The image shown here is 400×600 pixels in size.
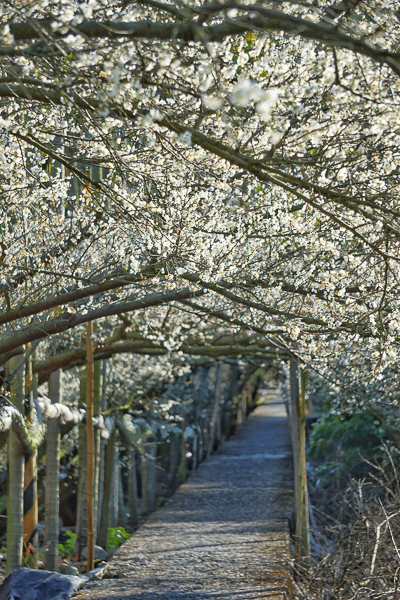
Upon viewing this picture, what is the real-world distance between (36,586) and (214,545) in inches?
122

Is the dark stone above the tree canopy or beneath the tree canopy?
beneath

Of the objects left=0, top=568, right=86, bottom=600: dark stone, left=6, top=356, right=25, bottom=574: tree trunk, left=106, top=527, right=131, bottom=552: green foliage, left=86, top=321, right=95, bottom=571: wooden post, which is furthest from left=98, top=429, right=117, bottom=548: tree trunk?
left=0, top=568, right=86, bottom=600: dark stone

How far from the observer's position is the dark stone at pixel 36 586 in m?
5.95

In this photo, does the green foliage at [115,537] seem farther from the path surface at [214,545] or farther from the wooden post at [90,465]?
the wooden post at [90,465]

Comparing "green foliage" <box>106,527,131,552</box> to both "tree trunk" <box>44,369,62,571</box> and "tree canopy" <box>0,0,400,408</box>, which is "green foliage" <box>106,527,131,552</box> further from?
"tree canopy" <box>0,0,400,408</box>

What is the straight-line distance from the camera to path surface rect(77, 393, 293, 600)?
259 inches

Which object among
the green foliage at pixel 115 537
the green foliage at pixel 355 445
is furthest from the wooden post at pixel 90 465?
the green foliage at pixel 355 445

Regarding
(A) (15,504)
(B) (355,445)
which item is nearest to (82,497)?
(A) (15,504)

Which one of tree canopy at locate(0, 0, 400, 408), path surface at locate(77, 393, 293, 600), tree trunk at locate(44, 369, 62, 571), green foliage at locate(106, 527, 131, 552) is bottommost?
green foliage at locate(106, 527, 131, 552)

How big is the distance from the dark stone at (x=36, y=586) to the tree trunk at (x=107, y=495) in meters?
4.08

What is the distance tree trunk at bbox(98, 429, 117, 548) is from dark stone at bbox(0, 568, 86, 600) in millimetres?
4077

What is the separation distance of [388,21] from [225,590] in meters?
5.49

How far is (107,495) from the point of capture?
10867 mm

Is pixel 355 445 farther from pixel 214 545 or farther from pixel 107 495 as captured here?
pixel 214 545
